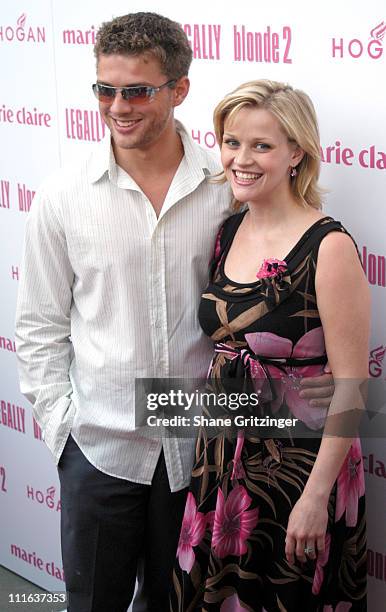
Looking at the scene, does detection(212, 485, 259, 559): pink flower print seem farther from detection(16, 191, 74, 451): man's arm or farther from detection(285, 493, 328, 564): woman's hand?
detection(16, 191, 74, 451): man's arm

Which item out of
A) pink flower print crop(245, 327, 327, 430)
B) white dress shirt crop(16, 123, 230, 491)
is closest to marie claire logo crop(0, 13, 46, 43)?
white dress shirt crop(16, 123, 230, 491)

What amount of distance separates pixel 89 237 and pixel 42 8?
49.7 inches

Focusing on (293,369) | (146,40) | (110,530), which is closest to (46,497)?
(110,530)

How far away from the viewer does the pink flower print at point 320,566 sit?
2430 mm

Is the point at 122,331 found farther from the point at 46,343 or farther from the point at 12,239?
the point at 12,239

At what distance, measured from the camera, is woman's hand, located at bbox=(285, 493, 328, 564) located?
2.35 meters

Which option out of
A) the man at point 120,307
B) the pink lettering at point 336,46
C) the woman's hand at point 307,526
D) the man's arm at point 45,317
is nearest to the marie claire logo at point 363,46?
the pink lettering at point 336,46

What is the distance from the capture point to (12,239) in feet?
12.5

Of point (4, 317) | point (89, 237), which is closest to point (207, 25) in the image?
point (89, 237)

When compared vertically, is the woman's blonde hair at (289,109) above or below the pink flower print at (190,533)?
above

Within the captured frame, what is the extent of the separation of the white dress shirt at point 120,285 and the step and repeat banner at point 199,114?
33cm

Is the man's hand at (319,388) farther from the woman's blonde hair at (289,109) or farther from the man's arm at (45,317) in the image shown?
the man's arm at (45,317)

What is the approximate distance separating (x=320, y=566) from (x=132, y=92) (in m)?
1.21

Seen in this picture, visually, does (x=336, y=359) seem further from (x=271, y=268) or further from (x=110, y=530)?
(x=110, y=530)
